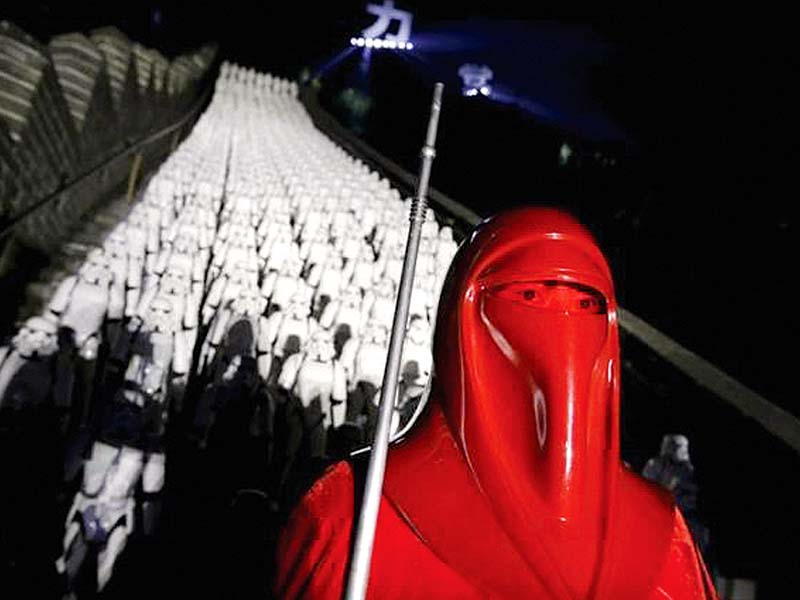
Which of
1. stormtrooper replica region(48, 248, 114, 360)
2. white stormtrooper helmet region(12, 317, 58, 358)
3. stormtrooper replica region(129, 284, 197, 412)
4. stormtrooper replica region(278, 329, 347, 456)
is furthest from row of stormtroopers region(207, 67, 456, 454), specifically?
white stormtrooper helmet region(12, 317, 58, 358)

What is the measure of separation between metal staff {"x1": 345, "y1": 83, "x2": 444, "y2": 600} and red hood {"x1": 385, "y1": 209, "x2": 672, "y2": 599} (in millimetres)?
128

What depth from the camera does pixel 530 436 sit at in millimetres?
1013

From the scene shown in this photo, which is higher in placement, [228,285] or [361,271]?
[361,271]

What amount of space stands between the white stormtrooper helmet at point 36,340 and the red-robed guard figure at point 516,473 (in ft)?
5.01

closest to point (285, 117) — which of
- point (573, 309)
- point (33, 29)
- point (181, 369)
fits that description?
point (33, 29)

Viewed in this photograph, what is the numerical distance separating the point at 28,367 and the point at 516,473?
195 centimetres

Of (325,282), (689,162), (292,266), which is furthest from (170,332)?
(689,162)

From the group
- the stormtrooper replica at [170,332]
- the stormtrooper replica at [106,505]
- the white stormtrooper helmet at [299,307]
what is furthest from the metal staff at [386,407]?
the white stormtrooper helmet at [299,307]

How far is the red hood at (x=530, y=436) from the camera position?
986 millimetres

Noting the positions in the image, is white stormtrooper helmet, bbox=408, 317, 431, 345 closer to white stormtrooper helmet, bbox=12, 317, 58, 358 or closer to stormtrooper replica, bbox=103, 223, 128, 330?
stormtrooper replica, bbox=103, 223, 128, 330

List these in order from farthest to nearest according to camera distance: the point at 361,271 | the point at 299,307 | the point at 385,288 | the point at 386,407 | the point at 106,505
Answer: the point at 361,271
the point at 385,288
the point at 299,307
the point at 106,505
the point at 386,407

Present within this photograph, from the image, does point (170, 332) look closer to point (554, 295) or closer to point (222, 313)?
point (222, 313)

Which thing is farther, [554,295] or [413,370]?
[413,370]

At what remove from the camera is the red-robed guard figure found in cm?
99
